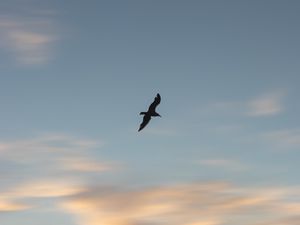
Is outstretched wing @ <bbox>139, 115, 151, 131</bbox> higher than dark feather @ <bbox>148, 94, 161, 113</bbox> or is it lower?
lower

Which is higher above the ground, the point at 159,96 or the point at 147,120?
the point at 159,96

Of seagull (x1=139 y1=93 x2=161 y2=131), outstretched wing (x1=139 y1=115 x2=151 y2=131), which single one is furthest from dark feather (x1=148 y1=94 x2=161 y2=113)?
outstretched wing (x1=139 y1=115 x2=151 y2=131)

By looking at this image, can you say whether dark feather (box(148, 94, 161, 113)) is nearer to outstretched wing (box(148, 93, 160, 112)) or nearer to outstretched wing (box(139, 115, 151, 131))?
outstretched wing (box(148, 93, 160, 112))

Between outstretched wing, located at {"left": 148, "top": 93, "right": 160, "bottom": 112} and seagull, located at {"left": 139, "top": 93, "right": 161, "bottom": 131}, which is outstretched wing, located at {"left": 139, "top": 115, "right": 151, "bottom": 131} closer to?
seagull, located at {"left": 139, "top": 93, "right": 161, "bottom": 131}

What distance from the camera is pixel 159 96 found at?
106 feet

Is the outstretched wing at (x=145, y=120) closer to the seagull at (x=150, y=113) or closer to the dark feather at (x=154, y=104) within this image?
the seagull at (x=150, y=113)

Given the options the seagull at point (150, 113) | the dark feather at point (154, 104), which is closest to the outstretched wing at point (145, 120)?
the seagull at point (150, 113)

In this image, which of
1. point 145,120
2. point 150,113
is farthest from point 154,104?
point 145,120

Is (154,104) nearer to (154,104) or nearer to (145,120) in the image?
(154,104)

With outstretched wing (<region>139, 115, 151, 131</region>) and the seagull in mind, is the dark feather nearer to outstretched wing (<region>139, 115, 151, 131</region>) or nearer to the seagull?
the seagull

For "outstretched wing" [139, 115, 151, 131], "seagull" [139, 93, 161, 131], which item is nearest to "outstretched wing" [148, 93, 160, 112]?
"seagull" [139, 93, 161, 131]

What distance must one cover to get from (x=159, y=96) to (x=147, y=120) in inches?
137

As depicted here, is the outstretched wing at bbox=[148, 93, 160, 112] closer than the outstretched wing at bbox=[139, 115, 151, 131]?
Yes

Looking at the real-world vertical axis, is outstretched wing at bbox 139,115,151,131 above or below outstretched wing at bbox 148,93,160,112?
below
